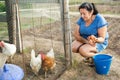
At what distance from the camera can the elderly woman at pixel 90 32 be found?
3.97 m

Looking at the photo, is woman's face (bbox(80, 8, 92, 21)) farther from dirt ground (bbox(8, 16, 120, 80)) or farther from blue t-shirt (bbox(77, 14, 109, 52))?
dirt ground (bbox(8, 16, 120, 80))

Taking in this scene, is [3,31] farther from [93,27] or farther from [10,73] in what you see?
[10,73]

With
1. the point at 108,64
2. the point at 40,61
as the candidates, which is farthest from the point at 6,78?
the point at 108,64

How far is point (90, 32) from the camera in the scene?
163 inches

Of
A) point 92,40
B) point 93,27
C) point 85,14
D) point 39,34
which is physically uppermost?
point 85,14

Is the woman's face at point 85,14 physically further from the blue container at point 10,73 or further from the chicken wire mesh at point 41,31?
the blue container at point 10,73

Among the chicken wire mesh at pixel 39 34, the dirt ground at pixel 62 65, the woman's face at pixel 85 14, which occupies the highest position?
the woman's face at pixel 85 14

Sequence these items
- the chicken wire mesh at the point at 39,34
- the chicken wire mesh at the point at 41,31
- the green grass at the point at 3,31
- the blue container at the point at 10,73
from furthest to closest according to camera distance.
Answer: the green grass at the point at 3,31, the chicken wire mesh at the point at 41,31, the chicken wire mesh at the point at 39,34, the blue container at the point at 10,73

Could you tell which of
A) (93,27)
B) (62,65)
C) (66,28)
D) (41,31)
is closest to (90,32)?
(93,27)

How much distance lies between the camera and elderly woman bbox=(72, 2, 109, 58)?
3.97 m

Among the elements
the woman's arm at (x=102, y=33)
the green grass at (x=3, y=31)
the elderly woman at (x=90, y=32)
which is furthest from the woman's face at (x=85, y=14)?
the green grass at (x=3, y=31)

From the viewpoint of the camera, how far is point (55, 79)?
379 centimetres

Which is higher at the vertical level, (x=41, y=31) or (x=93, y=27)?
(x=93, y=27)

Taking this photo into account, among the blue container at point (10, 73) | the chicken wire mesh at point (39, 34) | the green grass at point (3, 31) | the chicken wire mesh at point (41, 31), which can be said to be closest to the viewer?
the blue container at point (10, 73)
